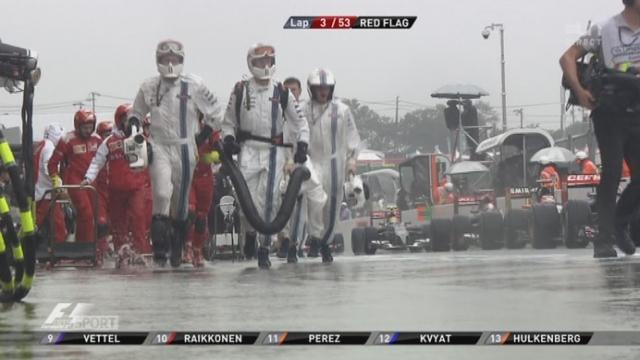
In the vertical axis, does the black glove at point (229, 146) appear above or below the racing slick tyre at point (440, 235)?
above

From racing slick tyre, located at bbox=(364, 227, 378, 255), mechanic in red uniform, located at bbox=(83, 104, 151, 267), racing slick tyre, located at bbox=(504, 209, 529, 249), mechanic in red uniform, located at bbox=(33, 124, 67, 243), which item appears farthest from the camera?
racing slick tyre, located at bbox=(364, 227, 378, 255)

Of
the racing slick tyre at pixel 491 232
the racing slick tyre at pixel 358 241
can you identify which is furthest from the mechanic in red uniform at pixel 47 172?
the racing slick tyre at pixel 358 241

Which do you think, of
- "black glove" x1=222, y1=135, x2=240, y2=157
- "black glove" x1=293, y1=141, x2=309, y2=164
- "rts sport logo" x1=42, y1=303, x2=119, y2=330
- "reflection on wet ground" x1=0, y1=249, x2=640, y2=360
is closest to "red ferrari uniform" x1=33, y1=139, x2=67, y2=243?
"black glove" x1=222, y1=135, x2=240, y2=157

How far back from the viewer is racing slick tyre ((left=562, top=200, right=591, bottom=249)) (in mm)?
17164

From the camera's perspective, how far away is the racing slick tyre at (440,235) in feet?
73.7

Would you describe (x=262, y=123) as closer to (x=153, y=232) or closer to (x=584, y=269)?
(x=153, y=232)

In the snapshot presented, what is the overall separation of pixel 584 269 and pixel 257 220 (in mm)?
4127

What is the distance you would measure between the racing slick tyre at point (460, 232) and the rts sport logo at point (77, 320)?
15.5 metres

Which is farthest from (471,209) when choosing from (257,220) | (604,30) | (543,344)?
(543,344)

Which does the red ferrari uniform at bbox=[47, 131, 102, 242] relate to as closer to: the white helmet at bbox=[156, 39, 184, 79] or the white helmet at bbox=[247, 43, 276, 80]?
the white helmet at bbox=[156, 39, 184, 79]

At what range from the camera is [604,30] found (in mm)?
11336

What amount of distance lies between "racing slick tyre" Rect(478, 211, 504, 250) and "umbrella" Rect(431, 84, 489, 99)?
70.8 ft

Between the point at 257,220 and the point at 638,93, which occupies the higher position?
the point at 638,93

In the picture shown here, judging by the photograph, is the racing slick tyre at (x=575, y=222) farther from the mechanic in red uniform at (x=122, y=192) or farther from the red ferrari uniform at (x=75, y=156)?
the red ferrari uniform at (x=75, y=156)
